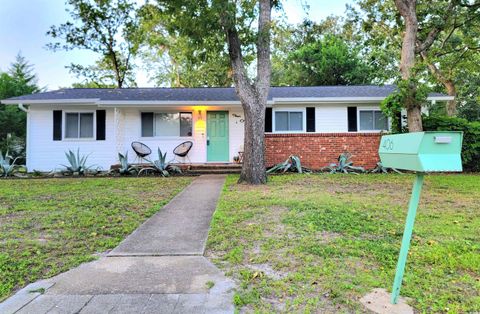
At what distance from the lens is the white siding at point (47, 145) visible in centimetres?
1174

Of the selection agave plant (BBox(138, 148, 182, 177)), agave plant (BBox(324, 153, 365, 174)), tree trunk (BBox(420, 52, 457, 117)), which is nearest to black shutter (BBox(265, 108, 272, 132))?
agave plant (BBox(324, 153, 365, 174))

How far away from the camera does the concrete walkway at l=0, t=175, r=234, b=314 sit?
2.33 m

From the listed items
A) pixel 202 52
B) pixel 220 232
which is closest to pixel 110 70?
pixel 202 52

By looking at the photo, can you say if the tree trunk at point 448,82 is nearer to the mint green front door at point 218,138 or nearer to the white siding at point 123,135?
the white siding at point 123,135

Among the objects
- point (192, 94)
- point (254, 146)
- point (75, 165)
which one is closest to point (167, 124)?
point (192, 94)

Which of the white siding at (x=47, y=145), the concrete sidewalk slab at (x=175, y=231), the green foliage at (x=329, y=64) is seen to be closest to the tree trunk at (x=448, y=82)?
the green foliage at (x=329, y=64)

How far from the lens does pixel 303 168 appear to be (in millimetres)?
11156

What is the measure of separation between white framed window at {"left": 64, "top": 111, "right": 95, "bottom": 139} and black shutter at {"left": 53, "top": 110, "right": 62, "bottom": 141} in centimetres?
20

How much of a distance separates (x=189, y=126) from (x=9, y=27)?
13.9 meters

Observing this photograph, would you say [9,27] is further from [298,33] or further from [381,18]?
[381,18]

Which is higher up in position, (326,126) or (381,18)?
(381,18)

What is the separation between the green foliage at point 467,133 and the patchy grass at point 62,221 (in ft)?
30.3

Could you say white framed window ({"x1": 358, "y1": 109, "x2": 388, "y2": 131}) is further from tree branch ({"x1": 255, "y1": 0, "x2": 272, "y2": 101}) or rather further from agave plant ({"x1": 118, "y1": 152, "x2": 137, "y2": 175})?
agave plant ({"x1": 118, "y1": 152, "x2": 137, "y2": 175})

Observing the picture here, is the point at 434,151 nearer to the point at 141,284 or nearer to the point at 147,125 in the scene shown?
the point at 141,284
